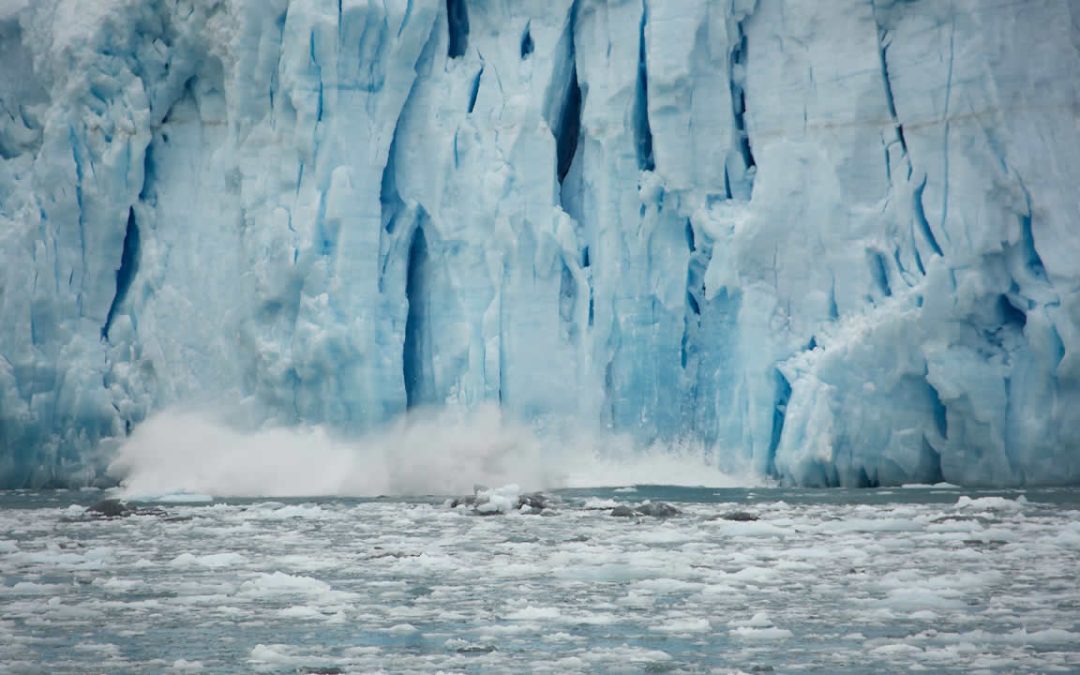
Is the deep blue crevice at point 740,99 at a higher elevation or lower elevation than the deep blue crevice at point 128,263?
higher

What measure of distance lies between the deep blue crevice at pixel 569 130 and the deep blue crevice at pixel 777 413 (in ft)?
14.9

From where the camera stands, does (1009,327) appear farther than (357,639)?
Yes

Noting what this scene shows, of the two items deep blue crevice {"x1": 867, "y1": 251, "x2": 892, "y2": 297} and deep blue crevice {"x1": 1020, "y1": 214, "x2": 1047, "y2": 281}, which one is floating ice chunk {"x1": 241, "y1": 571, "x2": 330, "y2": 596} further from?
deep blue crevice {"x1": 1020, "y1": 214, "x2": 1047, "y2": 281}

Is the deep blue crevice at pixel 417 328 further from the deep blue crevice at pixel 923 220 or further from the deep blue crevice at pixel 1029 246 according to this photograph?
the deep blue crevice at pixel 1029 246

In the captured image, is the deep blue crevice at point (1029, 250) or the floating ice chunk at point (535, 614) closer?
the floating ice chunk at point (535, 614)

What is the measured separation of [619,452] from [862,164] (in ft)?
16.2

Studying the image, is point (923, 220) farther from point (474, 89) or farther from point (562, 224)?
point (474, 89)

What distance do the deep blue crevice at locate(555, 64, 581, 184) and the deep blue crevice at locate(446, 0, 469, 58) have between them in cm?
171

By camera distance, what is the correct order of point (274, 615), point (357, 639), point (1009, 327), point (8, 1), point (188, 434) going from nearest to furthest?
point (357, 639), point (274, 615), point (1009, 327), point (188, 434), point (8, 1)

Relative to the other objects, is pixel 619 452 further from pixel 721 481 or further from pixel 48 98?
pixel 48 98

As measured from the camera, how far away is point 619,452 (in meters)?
18.0

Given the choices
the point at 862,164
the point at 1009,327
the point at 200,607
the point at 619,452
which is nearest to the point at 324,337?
the point at 619,452

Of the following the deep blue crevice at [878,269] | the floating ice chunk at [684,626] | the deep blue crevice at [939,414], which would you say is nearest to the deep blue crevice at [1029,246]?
the deep blue crevice at [878,269]

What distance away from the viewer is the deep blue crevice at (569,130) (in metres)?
19.2
